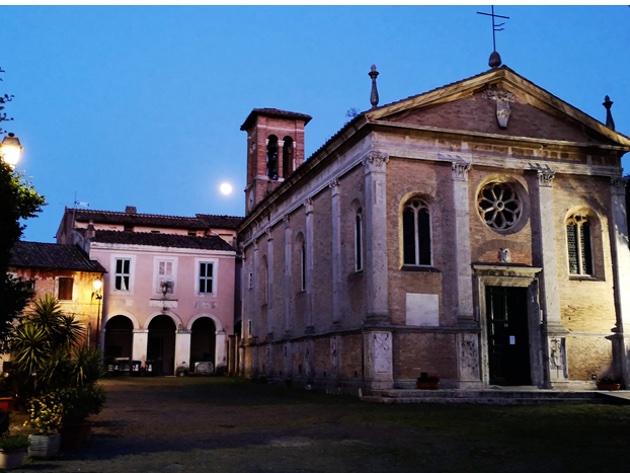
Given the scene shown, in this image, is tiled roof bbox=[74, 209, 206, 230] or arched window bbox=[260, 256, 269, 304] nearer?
arched window bbox=[260, 256, 269, 304]

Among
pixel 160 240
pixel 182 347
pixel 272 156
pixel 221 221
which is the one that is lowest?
pixel 182 347

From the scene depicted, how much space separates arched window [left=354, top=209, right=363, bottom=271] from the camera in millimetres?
20897

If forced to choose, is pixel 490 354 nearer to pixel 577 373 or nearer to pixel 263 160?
pixel 577 373

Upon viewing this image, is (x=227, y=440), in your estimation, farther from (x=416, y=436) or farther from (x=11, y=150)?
(x=11, y=150)

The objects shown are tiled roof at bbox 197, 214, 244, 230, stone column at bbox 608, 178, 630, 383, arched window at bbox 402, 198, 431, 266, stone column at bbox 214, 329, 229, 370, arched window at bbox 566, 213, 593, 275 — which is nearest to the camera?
arched window at bbox 402, 198, 431, 266

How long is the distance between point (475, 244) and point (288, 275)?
974cm

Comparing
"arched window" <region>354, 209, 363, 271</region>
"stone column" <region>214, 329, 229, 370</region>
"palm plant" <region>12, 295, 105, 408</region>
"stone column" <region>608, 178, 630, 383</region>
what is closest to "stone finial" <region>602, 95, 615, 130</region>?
"stone column" <region>608, 178, 630, 383</region>

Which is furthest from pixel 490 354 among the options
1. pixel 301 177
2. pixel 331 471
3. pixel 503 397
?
pixel 331 471

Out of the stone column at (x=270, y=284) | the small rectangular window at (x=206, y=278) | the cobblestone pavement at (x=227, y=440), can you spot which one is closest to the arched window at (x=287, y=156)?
the stone column at (x=270, y=284)

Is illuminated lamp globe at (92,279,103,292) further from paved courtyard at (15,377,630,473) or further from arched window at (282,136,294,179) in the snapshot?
paved courtyard at (15,377,630,473)

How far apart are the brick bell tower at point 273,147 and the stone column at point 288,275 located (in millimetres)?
7297

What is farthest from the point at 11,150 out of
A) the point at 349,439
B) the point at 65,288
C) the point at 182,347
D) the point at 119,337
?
the point at 119,337

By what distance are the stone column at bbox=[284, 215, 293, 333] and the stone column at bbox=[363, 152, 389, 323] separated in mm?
8511

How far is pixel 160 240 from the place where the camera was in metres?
39.3
